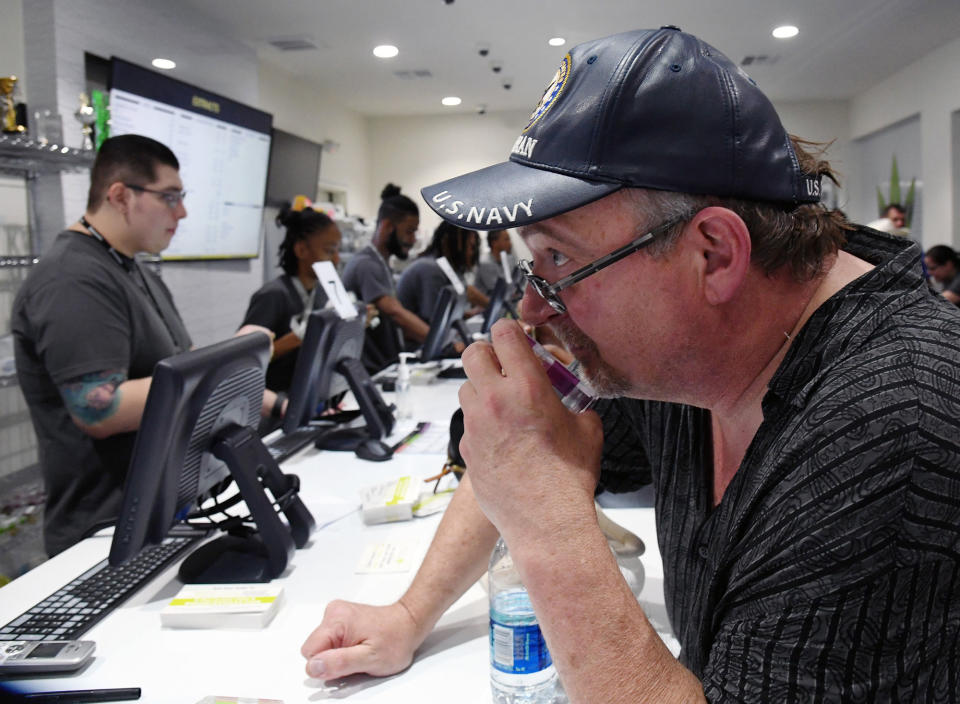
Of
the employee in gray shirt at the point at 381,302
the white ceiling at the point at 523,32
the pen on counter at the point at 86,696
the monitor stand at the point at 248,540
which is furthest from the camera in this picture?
the white ceiling at the point at 523,32

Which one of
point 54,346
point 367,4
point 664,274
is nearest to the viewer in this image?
Result: point 664,274

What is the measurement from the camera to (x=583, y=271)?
0.82 meters

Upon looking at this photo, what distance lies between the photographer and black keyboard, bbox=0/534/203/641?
1.17 meters

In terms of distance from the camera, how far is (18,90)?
355 cm

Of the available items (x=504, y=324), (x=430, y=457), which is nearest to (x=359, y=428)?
(x=430, y=457)

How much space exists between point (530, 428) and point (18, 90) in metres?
3.85

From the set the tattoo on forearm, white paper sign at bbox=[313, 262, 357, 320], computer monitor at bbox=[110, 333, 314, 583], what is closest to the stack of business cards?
computer monitor at bbox=[110, 333, 314, 583]

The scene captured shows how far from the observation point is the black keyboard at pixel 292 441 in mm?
2213

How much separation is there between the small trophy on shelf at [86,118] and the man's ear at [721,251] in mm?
3703

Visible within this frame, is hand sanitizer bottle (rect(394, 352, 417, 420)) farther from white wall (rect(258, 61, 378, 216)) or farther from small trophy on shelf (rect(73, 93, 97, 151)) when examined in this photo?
white wall (rect(258, 61, 378, 216))

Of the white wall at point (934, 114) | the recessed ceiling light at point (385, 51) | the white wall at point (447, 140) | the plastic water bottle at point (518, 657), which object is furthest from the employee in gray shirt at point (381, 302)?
the white wall at point (934, 114)

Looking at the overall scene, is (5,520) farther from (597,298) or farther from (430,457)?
(597,298)

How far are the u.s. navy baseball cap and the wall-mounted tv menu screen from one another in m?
4.07

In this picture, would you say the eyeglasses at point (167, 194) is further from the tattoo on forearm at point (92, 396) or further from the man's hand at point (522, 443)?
the man's hand at point (522, 443)
